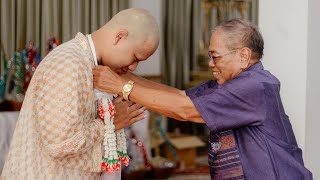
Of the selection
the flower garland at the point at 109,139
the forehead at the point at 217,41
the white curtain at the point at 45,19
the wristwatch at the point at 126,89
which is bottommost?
the flower garland at the point at 109,139

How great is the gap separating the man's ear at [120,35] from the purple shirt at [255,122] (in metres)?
0.35

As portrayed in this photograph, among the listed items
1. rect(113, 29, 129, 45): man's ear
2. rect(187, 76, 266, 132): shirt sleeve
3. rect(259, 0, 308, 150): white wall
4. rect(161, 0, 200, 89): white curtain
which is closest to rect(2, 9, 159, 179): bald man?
rect(113, 29, 129, 45): man's ear

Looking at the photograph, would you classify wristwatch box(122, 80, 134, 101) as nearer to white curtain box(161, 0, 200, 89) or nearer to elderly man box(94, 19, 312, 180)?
elderly man box(94, 19, 312, 180)

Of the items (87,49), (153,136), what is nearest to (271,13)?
(87,49)

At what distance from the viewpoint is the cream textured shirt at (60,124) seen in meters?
1.56

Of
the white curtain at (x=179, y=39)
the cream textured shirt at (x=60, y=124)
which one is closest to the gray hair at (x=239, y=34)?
the cream textured shirt at (x=60, y=124)

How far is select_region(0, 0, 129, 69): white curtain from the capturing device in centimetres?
634

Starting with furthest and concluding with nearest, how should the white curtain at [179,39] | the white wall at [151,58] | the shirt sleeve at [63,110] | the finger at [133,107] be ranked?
the white curtain at [179,39] < the white wall at [151,58] < the finger at [133,107] < the shirt sleeve at [63,110]

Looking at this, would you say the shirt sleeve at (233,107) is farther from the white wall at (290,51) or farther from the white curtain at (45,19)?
the white curtain at (45,19)

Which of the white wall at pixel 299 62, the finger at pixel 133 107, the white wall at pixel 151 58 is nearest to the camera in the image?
the finger at pixel 133 107

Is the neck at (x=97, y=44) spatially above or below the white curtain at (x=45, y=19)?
below

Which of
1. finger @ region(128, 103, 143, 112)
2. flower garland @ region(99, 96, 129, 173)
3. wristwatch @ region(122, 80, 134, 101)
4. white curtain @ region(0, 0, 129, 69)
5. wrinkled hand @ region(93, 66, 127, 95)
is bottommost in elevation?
flower garland @ region(99, 96, 129, 173)

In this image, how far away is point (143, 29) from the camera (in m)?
1.70

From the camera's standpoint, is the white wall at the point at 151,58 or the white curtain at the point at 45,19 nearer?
the white curtain at the point at 45,19
